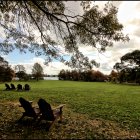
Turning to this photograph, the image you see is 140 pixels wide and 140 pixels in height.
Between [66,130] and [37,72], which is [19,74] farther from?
[66,130]

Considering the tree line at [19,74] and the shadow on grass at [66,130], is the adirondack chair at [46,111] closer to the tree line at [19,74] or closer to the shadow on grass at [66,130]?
the shadow on grass at [66,130]

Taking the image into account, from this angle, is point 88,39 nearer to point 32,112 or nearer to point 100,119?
point 100,119

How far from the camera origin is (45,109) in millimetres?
12133

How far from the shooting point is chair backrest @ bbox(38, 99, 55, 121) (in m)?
12.0

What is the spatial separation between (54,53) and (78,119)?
4.73 m

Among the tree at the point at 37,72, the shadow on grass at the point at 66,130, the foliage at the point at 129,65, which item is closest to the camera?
the shadow on grass at the point at 66,130

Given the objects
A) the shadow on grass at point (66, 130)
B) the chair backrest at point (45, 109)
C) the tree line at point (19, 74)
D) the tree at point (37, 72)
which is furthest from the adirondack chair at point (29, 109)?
the tree at point (37, 72)

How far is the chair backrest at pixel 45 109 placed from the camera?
1199 cm

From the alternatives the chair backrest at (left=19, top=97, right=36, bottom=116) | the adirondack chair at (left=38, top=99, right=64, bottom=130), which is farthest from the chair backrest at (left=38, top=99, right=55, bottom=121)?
the chair backrest at (left=19, top=97, right=36, bottom=116)

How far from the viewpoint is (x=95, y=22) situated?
49.4 feet

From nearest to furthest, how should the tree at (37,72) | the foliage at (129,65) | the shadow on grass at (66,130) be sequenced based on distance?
the shadow on grass at (66,130)
the foliage at (129,65)
the tree at (37,72)

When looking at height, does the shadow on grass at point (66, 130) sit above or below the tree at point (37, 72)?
below

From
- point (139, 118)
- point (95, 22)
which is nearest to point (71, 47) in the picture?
point (95, 22)

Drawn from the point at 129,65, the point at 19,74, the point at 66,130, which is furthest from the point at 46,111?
the point at 19,74
